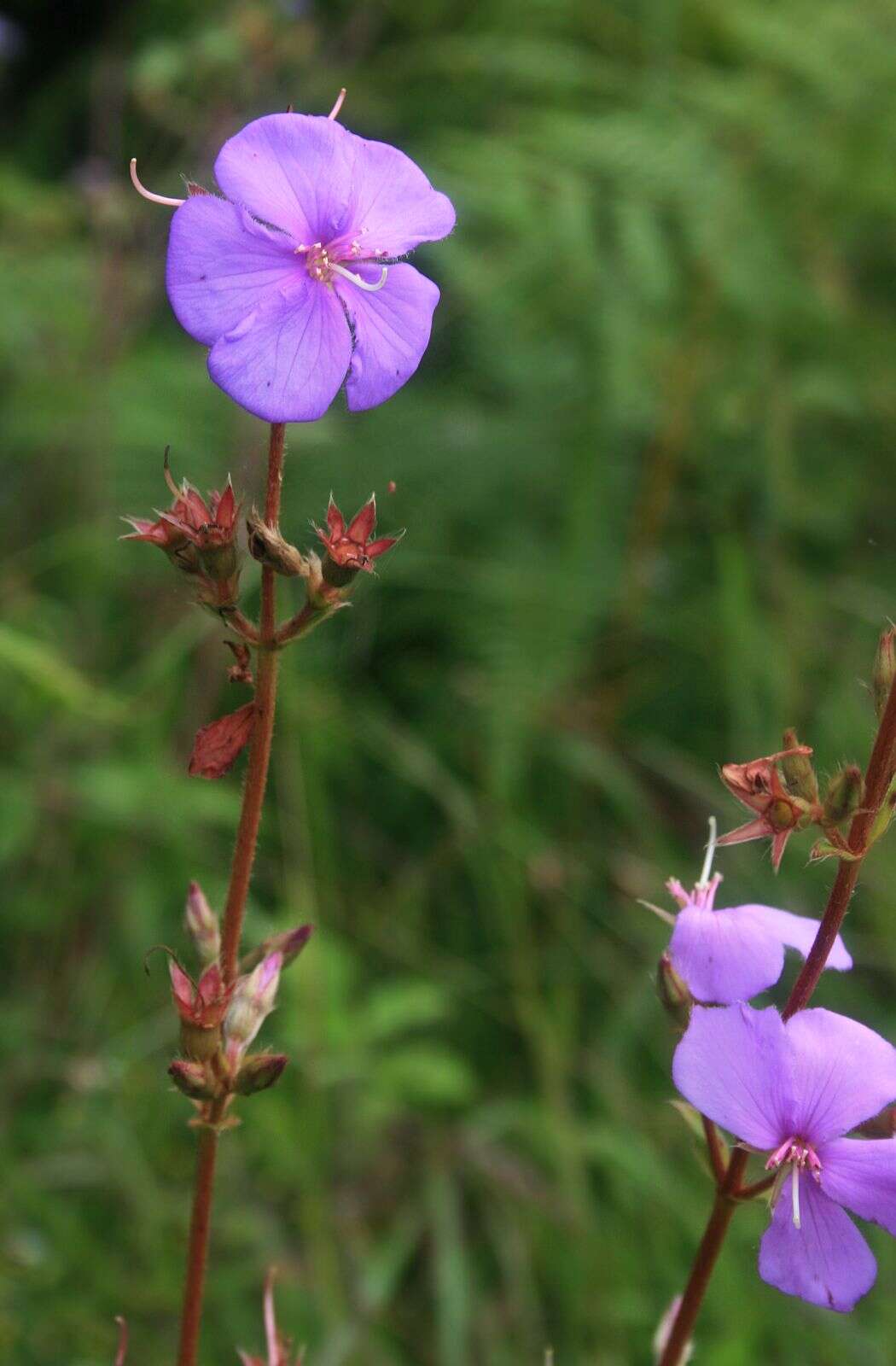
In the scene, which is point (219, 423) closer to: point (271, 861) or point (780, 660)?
point (271, 861)

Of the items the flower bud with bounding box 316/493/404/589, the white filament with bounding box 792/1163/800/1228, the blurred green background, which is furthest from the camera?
the blurred green background

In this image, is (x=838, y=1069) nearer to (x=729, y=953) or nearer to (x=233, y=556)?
(x=729, y=953)

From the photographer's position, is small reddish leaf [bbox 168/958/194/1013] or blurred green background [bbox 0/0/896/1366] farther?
blurred green background [bbox 0/0/896/1366]

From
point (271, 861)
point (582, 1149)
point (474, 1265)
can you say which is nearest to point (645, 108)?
point (271, 861)

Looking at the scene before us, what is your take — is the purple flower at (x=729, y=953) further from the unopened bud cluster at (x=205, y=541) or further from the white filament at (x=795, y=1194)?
the unopened bud cluster at (x=205, y=541)

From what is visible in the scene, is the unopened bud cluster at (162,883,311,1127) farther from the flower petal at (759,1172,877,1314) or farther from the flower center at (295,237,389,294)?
the flower center at (295,237,389,294)

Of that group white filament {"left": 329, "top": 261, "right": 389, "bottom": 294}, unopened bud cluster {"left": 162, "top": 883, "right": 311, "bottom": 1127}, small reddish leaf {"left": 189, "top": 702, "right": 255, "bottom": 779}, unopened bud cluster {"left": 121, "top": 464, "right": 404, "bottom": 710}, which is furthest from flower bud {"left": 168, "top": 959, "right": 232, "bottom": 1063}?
white filament {"left": 329, "top": 261, "right": 389, "bottom": 294}
